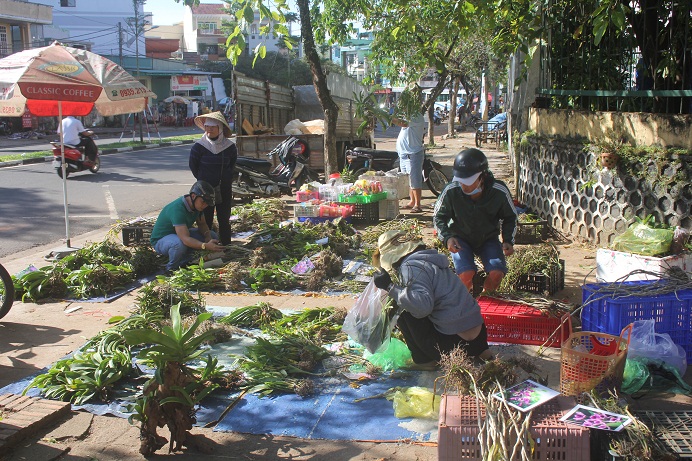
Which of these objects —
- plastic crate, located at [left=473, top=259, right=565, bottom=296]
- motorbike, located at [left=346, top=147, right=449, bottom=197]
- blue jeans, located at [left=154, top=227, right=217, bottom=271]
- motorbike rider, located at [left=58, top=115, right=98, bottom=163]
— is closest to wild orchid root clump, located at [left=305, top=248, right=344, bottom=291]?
blue jeans, located at [left=154, top=227, right=217, bottom=271]

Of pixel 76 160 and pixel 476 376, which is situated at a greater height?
pixel 76 160

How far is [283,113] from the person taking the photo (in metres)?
18.7

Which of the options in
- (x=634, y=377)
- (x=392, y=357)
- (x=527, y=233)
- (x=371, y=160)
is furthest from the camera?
(x=371, y=160)

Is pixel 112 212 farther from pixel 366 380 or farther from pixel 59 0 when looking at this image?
pixel 59 0

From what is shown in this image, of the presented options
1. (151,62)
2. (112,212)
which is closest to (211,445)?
(112,212)

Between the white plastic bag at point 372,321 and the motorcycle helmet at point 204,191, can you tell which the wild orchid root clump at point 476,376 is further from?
the motorcycle helmet at point 204,191

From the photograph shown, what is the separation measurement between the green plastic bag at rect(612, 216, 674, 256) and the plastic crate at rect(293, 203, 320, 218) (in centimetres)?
481

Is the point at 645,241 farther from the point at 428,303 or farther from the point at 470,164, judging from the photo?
the point at 428,303

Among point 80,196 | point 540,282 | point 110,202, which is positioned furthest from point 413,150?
point 80,196

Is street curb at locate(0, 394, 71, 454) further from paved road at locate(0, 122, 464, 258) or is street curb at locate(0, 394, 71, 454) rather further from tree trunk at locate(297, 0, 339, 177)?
tree trunk at locate(297, 0, 339, 177)

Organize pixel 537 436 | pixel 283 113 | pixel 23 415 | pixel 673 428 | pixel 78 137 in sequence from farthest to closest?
pixel 283 113 < pixel 78 137 < pixel 23 415 < pixel 673 428 < pixel 537 436

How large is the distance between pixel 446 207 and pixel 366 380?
5.50 feet

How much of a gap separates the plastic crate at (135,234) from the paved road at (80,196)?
178 cm

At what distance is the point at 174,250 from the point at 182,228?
275 millimetres
